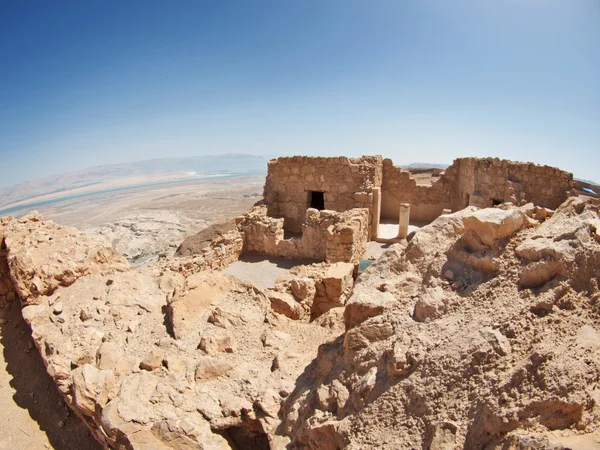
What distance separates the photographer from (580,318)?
6.77 feet

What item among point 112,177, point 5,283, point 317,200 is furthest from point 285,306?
point 112,177

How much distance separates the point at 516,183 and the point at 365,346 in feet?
34.0

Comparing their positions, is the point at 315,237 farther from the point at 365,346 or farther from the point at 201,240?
the point at 201,240

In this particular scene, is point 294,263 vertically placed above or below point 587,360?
below

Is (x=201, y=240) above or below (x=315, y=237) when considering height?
below

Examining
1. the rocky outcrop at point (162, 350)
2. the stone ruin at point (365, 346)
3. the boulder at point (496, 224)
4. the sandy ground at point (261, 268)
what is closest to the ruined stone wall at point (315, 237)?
the sandy ground at point (261, 268)

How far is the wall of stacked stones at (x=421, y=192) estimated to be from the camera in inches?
545

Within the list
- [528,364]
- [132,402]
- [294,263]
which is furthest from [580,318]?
[294,263]

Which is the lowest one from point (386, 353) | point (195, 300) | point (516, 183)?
point (195, 300)

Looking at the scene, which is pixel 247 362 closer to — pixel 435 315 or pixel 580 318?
pixel 435 315

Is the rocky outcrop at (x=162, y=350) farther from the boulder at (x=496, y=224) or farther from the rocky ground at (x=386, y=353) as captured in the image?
the boulder at (x=496, y=224)

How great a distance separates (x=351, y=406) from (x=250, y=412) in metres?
1.18

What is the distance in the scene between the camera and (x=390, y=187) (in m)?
14.2

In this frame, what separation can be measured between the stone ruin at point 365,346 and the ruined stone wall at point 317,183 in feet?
21.4
